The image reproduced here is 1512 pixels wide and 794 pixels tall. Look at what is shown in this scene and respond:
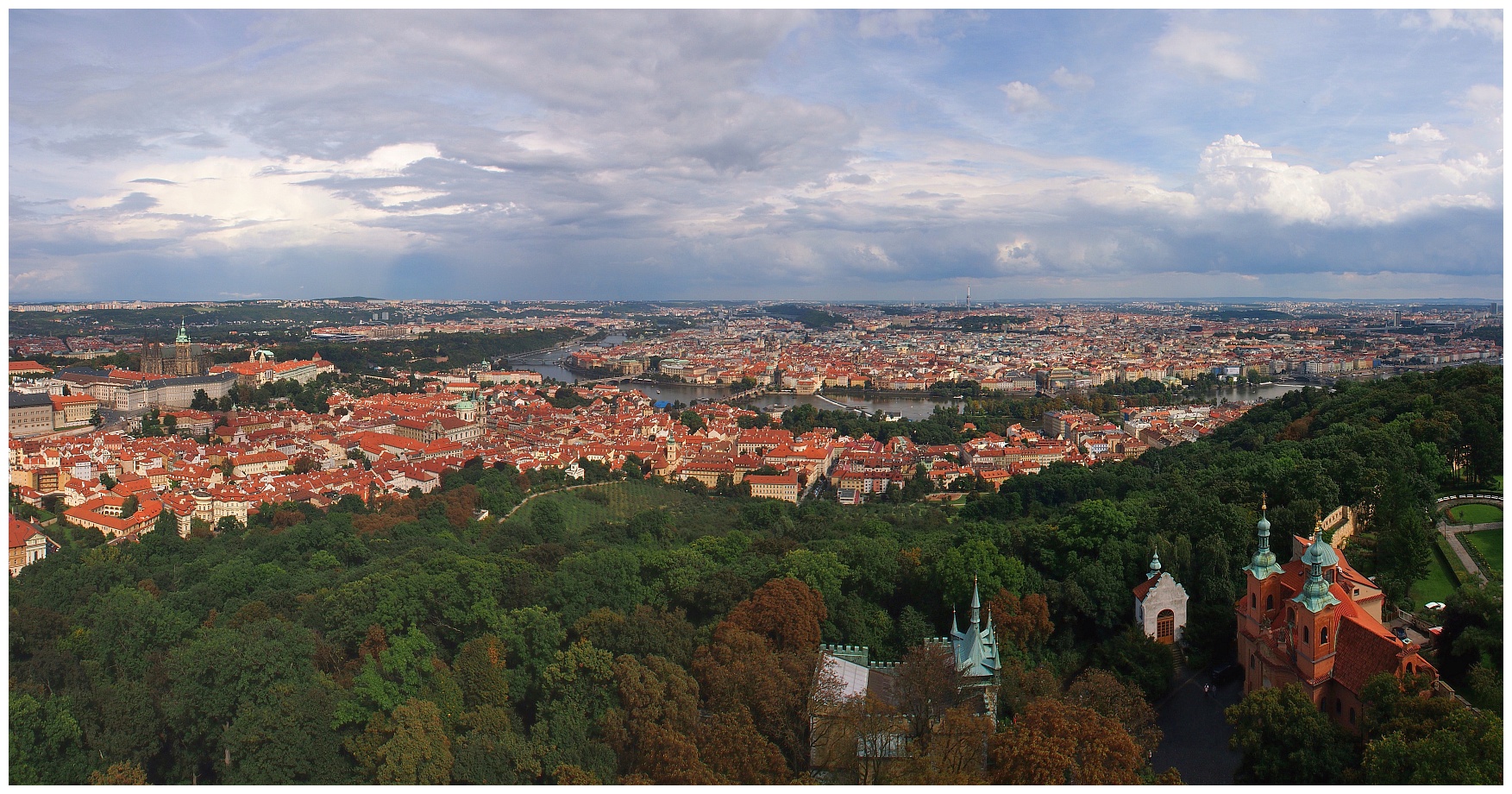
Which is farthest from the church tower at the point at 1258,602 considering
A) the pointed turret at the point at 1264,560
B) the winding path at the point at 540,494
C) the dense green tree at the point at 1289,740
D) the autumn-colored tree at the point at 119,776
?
the winding path at the point at 540,494

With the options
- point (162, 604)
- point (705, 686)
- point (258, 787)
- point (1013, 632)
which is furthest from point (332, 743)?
point (1013, 632)

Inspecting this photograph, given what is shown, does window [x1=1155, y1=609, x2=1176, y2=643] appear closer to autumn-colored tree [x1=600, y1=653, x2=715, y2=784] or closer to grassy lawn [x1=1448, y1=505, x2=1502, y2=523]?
autumn-colored tree [x1=600, y1=653, x2=715, y2=784]

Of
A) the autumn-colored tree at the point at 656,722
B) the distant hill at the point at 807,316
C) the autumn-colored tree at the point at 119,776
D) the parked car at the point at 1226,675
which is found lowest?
the autumn-colored tree at the point at 119,776

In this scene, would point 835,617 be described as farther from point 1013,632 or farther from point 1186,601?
point 1186,601

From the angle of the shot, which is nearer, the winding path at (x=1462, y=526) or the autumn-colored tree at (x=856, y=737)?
the autumn-colored tree at (x=856, y=737)

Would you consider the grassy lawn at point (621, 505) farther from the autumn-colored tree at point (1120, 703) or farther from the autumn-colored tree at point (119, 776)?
the autumn-colored tree at point (1120, 703)

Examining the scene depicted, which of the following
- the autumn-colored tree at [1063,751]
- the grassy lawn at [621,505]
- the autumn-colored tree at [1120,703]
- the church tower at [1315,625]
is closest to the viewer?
the autumn-colored tree at [1063,751]

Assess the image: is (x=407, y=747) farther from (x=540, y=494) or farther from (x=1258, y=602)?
(x=540, y=494)
